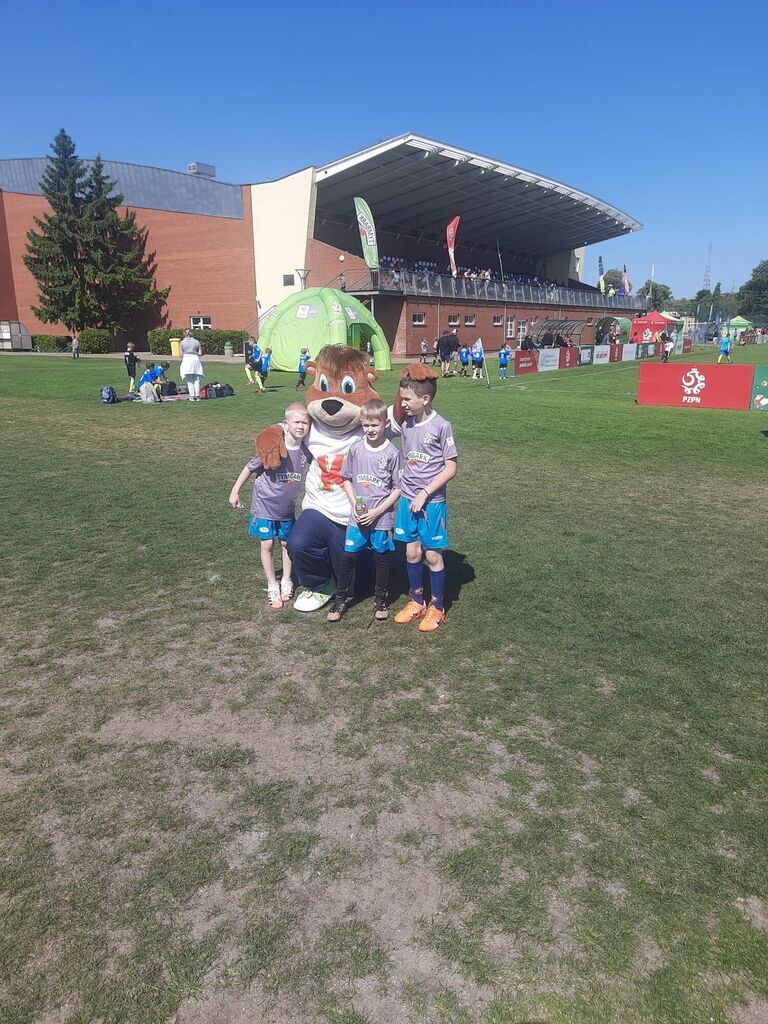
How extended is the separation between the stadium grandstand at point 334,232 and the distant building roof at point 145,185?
2.6 inches

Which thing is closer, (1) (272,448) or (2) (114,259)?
(1) (272,448)

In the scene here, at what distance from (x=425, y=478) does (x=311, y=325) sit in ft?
78.9

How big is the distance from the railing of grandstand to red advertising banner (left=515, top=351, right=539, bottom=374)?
9.06 meters

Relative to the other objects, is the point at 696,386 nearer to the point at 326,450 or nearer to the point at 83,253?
the point at 326,450

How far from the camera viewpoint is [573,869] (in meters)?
2.86

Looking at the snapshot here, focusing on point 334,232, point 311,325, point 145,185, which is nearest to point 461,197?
→ point 334,232

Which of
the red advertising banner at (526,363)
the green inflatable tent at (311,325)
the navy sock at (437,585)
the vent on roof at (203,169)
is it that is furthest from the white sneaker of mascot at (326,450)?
the vent on roof at (203,169)

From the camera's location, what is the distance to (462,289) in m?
41.8

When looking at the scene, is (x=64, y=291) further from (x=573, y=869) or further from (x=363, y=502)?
(x=573, y=869)

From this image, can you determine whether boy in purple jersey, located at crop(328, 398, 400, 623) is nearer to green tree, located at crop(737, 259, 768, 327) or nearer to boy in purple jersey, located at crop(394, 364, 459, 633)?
boy in purple jersey, located at crop(394, 364, 459, 633)

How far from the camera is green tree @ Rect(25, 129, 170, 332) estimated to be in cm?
4078

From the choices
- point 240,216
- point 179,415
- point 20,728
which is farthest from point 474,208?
point 20,728

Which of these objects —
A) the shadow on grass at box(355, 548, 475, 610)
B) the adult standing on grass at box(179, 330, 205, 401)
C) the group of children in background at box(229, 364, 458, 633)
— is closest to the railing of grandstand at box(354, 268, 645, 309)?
the adult standing on grass at box(179, 330, 205, 401)

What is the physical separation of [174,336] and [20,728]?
40.2m
